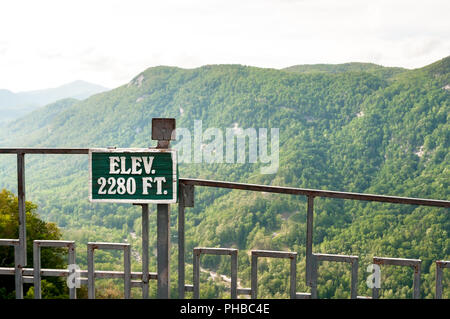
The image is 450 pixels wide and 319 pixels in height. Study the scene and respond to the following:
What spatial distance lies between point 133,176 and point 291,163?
2912 inches

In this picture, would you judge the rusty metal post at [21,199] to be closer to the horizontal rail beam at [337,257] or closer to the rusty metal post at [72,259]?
the rusty metal post at [72,259]

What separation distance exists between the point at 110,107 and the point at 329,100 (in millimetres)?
60925

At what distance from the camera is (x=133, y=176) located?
3.24m

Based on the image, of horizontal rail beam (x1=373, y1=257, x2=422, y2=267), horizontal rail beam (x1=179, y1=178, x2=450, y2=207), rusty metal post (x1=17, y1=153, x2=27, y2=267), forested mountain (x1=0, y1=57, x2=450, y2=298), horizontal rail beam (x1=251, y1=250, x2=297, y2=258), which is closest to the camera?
horizontal rail beam (x1=179, y1=178, x2=450, y2=207)

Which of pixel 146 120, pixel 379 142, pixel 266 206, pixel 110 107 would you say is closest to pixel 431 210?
pixel 266 206

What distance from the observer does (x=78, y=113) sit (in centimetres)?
12781

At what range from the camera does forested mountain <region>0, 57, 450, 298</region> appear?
48.1 meters

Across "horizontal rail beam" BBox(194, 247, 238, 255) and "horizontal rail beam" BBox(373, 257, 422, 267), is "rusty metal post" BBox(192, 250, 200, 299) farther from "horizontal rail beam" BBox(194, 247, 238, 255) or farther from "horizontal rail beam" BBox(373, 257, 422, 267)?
"horizontal rail beam" BBox(373, 257, 422, 267)

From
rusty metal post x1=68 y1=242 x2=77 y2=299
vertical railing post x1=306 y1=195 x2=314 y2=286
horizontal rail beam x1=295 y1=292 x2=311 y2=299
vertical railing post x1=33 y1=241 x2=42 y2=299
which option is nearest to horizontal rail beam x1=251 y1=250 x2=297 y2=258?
vertical railing post x1=306 y1=195 x2=314 y2=286

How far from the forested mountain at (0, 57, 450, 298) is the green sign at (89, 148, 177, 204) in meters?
33.5

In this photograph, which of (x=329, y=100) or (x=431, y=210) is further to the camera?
(x=329, y=100)

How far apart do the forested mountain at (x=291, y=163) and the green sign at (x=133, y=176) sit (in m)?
33.5

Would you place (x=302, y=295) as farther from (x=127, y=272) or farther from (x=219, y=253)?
(x=127, y=272)
